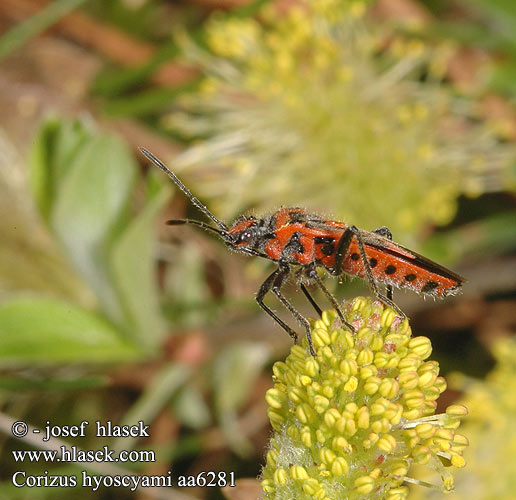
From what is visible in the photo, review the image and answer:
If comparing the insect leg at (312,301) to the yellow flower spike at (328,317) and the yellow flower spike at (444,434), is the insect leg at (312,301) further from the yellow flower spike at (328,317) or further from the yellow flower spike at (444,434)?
the yellow flower spike at (444,434)

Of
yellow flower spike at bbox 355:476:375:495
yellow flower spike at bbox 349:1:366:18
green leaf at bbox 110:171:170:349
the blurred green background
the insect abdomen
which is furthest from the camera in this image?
yellow flower spike at bbox 349:1:366:18

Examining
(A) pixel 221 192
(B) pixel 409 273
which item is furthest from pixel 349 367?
(A) pixel 221 192

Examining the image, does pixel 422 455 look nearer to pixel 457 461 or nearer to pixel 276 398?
pixel 457 461

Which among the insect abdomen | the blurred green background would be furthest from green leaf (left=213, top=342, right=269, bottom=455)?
the insect abdomen

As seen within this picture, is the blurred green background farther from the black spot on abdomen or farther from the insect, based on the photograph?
the black spot on abdomen

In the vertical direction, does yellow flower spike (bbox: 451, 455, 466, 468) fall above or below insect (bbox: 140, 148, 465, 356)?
below

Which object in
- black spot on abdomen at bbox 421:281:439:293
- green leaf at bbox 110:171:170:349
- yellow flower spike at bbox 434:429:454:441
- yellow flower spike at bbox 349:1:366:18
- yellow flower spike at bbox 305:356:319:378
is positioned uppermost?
yellow flower spike at bbox 349:1:366:18
